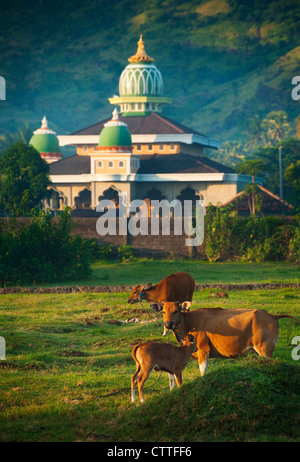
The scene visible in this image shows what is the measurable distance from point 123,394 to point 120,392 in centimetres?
12

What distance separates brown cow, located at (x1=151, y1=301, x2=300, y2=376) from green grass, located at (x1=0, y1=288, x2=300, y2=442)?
1.00 feet

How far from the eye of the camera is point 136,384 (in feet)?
42.4

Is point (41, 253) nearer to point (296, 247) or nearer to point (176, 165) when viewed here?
point (296, 247)

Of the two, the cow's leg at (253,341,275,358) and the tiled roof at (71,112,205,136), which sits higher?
the tiled roof at (71,112,205,136)

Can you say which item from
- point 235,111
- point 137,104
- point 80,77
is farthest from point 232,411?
point 80,77

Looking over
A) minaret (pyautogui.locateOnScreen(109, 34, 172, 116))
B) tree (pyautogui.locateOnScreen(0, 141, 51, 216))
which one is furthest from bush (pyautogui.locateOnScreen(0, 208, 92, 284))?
minaret (pyautogui.locateOnScreen(109, 34, 172, 116))

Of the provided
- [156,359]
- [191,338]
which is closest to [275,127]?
[191,338]

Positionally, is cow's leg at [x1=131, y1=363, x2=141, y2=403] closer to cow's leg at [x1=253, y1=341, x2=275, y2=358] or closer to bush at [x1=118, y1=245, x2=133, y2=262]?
cow's leg at [x1=253, y1=341, x2=275, y2=358]

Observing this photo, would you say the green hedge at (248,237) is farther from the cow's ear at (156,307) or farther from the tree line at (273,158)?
the cow's ear at (156,307)

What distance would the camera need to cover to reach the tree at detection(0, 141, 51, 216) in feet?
175

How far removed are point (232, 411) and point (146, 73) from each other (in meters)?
61.2

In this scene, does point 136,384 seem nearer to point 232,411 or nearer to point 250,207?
point 232,411

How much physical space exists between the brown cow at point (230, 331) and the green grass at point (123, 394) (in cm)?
31

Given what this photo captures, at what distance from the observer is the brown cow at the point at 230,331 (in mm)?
13078
